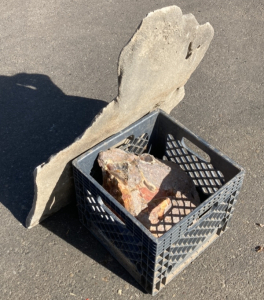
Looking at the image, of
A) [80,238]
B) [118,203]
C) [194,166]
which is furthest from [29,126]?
[118,203]

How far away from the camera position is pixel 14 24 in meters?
5.38

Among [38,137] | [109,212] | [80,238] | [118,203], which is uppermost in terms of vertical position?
[118,203]

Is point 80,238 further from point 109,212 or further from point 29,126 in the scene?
point 29,126

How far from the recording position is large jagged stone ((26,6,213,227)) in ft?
9.30

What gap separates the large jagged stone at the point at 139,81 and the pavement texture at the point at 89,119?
1.23 feet

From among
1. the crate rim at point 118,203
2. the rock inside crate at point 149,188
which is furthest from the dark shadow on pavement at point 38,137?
the crate rim at point 118,203

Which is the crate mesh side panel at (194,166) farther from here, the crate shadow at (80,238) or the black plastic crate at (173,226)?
the crate shadow at (80,238)

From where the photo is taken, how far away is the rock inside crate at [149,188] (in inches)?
118

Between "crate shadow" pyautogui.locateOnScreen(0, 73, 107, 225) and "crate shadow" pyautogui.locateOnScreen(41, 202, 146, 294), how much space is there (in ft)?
0.88

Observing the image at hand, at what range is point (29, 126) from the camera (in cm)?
418

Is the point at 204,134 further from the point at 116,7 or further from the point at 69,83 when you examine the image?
the point at 116,7

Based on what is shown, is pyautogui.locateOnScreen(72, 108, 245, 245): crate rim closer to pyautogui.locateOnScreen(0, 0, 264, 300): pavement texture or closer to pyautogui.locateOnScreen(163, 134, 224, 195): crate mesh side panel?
pyautogui.locateOnScreen(163, 134, 224, 195): crate mesh side panel

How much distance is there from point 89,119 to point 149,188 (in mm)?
1368

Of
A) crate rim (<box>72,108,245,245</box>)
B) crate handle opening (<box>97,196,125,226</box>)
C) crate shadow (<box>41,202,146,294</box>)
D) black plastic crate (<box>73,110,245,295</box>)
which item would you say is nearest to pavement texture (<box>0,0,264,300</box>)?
crate shadow (<box>41,202,146,294</box>)
